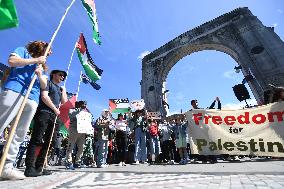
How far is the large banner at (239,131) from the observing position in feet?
22.7

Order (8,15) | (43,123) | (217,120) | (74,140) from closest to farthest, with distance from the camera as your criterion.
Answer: (8,15) → (43,123) → (74,140) → (217,120)

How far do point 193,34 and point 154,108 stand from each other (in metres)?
7.85

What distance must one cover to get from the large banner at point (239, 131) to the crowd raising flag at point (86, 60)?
357 centimetres

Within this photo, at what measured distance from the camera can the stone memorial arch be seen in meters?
19.0

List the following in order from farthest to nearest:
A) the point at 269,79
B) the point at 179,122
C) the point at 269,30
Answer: the point at 269,30 → the point at 269,79 → the point at 179,122

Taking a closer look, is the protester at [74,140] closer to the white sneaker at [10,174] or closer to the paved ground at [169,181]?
the paved ground at [169,181]

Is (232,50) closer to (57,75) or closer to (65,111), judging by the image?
(65,111)

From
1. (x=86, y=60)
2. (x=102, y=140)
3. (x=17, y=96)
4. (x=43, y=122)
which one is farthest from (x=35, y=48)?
(x=102, y=140)

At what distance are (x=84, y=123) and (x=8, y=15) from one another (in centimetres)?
445

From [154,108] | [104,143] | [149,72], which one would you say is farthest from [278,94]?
[149,72]

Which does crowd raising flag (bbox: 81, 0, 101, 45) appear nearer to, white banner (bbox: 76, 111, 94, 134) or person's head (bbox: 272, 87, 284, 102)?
white banner (bbox: 76, 111, 94, 134)

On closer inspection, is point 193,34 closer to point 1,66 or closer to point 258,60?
point 258,60

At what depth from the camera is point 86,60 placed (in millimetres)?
8617

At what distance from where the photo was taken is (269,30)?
2055 cm
